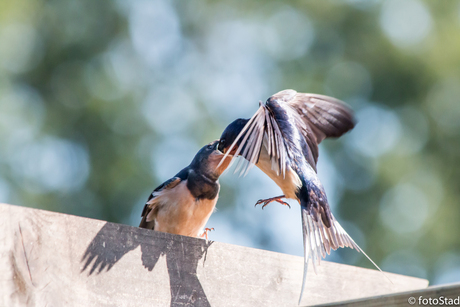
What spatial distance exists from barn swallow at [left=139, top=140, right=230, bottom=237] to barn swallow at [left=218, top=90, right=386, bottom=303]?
4.6 inches

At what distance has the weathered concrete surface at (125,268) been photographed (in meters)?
1.49

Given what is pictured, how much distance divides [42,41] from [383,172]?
6045mm

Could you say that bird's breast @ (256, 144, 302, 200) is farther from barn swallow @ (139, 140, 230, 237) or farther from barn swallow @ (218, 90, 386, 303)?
barn swallow @ (139, 140, 230, 237)

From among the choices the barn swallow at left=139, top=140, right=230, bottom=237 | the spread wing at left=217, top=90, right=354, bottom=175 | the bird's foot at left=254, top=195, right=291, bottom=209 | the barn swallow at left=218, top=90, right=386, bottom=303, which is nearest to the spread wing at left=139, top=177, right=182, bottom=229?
the barn swallow at left=139, top=140, right=230, bottom=237

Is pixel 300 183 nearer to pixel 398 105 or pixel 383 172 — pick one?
pixel 383 172

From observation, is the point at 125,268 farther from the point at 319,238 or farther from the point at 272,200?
the point at 272,200

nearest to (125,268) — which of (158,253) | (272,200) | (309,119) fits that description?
(158,253)

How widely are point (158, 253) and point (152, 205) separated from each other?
711 millimetres

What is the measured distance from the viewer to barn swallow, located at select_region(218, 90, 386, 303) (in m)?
1.89

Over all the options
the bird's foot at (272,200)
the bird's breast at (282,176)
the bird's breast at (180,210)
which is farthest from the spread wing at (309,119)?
the bird's breast at (180,210)

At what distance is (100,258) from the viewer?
5.45 ft

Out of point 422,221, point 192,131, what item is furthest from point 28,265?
point 422,221

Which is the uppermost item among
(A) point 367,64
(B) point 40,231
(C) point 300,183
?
(A) point 367,64

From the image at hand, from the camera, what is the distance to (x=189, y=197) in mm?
2438
